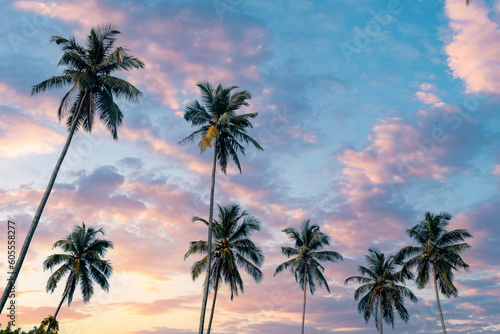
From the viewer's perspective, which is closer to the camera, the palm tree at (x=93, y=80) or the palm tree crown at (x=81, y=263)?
the palm tree at (x=93, y=80)

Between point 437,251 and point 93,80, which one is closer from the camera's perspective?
point 93,80

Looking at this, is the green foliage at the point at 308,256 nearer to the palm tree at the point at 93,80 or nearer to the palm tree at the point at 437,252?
the palm tree at the point at 437,252

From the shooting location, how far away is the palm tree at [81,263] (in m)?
41.6

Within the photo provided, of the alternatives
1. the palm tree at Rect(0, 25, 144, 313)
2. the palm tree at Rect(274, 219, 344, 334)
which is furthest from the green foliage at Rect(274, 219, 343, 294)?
the palm tree at Rect(0, 25, 144, 313)

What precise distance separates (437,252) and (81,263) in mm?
37292

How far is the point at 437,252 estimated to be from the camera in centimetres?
4556

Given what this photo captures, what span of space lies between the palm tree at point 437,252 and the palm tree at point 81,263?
33.1 metres

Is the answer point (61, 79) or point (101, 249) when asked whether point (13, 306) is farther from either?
point (101, 249)

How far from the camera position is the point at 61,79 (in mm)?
27078

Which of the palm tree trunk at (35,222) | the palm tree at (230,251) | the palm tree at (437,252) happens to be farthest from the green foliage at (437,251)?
the palm tree trunk at (35,222)

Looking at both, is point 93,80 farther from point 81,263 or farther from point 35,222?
point 81,263

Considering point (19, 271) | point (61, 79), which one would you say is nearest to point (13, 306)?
point (19, 271)

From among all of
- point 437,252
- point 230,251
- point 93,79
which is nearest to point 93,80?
point 93,79

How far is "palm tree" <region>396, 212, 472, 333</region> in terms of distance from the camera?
4491 cm
